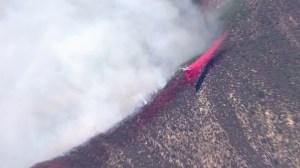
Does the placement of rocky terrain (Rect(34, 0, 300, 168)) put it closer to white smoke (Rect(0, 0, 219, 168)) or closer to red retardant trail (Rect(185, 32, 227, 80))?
red retardant trail (Rect(185, 32, 227, 80))

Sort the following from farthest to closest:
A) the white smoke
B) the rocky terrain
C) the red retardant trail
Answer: the red retardant trail → the white smoke → the rocky terrain

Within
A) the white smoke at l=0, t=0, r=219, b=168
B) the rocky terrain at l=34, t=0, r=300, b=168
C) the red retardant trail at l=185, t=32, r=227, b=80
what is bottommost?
the rocky terrain at l=34, t=0, r=300, b=168

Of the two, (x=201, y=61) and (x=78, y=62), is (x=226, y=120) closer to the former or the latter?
(x=201, y=61)

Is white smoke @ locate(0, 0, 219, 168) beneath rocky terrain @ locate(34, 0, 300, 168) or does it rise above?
above

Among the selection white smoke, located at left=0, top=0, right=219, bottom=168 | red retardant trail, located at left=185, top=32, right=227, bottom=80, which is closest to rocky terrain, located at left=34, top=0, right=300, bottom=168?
red retardant trail, located at left=185, top=32, right=227, bottom=80

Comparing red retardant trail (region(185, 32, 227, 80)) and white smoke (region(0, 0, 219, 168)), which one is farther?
red retardant trail (region(185, 32, 227, 80))

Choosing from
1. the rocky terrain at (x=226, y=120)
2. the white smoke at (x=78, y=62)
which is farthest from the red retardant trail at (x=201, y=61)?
the white smoke at (x=78, y=62)

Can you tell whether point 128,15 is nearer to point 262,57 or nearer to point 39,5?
point 39,5
